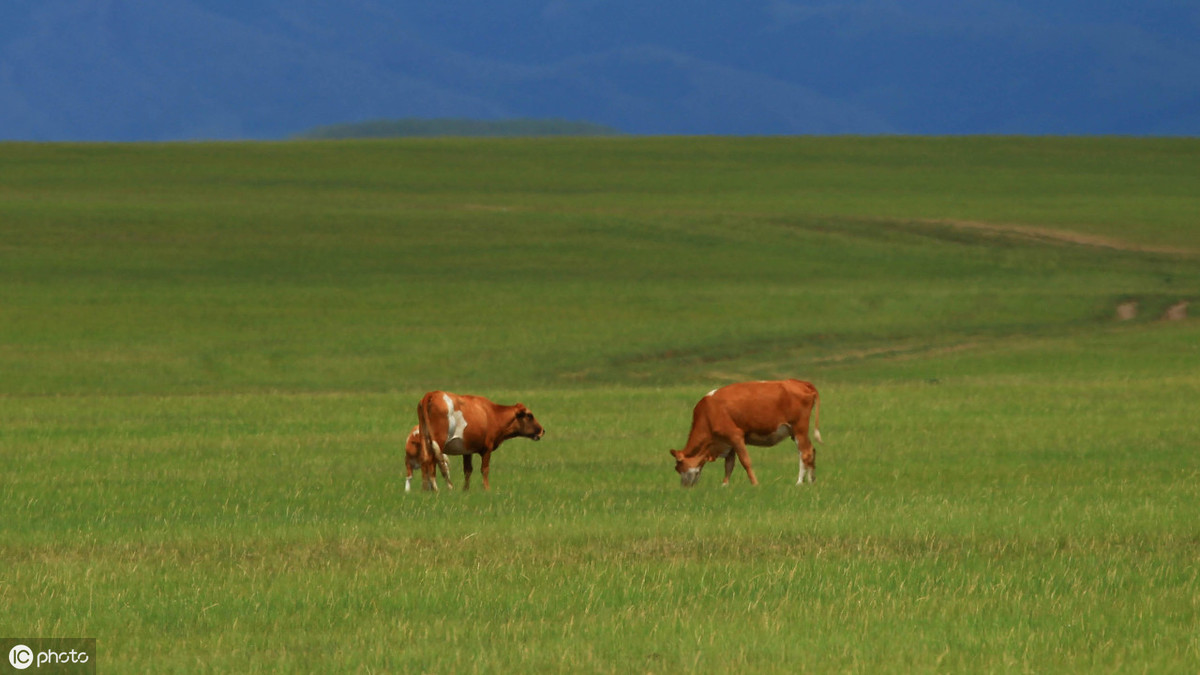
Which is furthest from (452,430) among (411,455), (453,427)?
(411,455)

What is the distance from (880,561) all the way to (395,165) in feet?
286

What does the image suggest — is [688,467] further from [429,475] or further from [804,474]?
[429,475]

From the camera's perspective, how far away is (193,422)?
1148 inches

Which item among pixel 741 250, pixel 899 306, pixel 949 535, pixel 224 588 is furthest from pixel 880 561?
pixel 741 250

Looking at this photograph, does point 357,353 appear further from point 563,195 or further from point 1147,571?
point 563,195

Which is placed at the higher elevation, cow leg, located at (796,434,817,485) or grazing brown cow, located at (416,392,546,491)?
grazing brown cow, located at (416,392,546,491)

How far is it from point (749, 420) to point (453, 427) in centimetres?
357

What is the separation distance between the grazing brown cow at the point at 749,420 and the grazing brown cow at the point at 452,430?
2.20 meters

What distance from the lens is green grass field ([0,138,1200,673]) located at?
417 inches
